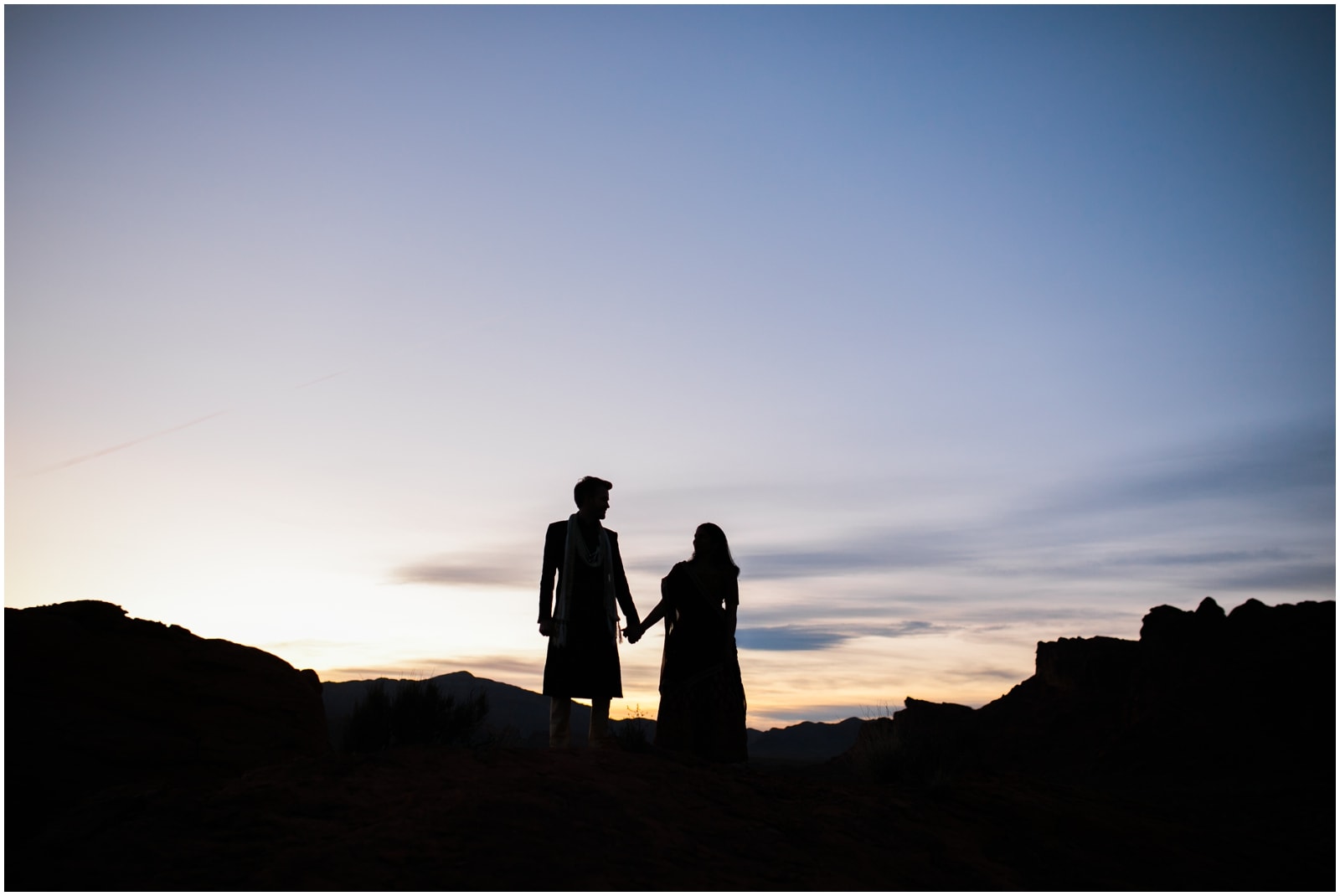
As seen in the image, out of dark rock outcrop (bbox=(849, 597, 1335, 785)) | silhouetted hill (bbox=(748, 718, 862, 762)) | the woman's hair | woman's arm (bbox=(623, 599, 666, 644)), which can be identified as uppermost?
the woman's hair

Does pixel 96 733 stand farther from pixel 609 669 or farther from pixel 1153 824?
pixel 1153 824

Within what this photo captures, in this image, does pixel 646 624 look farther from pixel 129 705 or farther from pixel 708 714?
pixel 129 705

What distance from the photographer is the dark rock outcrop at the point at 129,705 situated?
7.00 m

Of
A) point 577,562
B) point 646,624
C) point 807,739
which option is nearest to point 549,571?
point 577,562

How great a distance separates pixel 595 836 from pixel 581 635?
278 centimetres

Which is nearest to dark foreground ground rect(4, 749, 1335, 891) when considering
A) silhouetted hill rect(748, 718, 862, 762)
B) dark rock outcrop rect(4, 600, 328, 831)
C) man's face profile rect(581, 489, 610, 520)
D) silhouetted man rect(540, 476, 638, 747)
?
→ dark rock outcrop rect(4, 600, 328, 831)

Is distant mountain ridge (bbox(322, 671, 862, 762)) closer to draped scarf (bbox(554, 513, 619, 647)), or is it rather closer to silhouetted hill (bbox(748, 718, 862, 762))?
silhouetted hill (bbox(748, 718, 862, 762))

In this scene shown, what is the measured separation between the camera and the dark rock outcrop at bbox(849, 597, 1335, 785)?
2002 centimetres

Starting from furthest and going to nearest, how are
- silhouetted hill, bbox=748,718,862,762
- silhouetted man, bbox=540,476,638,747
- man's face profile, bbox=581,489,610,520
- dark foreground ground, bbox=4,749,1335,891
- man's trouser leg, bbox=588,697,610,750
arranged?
silhouetted hill, bbox=748,718,862,762 → man's face profile, bbox=581,489,610,520 → silhouetted man, bbox=540,476,638,747 → man's trouser leg, bbox=588,697,610,750 → dark foreground ground, bbox=4,749,1335,891

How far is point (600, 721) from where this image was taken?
25.2 feet

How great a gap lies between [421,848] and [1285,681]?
2316 cm

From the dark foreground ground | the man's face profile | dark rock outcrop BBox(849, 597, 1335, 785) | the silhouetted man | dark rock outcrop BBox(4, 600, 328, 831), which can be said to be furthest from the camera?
dark rock outcrop BBox(849, 597, 1335, 785)

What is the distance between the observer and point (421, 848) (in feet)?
15.4

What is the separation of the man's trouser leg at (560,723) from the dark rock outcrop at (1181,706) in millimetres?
11822
